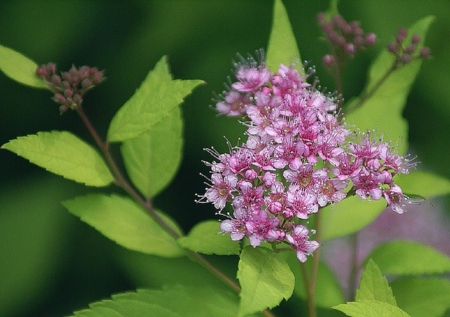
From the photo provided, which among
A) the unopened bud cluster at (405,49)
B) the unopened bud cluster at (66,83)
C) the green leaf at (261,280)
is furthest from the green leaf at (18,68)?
the unopened bud cluster at (405,49)

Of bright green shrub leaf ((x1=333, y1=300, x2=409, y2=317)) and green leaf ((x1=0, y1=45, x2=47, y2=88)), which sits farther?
green leaf ((x1=0, y1=45, x2=47, y2=88))

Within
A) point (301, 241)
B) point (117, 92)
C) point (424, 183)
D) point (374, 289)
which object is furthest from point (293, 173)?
point (117, 92)

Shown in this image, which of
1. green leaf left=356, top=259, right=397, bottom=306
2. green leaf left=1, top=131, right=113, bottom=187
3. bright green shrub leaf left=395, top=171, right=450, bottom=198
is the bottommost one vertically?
green leaf left=356, top=259, right=397, bottom=306

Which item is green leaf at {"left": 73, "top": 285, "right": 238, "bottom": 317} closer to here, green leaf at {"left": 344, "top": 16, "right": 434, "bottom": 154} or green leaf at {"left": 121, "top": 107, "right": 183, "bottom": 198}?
green leaf at {"left": 121, "top": 107, "right": 183, "bottom": 198}

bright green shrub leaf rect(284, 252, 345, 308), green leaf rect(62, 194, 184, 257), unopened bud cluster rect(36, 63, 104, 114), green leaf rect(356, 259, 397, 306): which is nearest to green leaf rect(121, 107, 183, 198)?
green leaf rect(62, 194, 184, 257)

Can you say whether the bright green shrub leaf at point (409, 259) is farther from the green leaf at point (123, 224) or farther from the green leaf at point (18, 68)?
the green leaf at point (18, 68)

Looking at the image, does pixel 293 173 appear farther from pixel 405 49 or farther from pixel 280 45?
pixel 405 49
